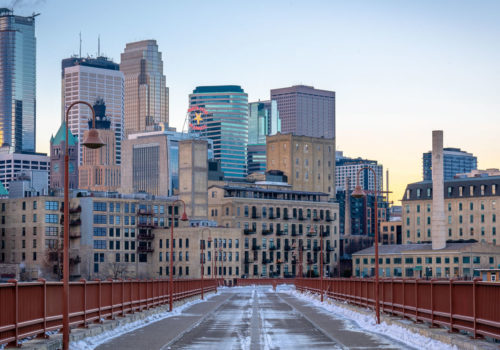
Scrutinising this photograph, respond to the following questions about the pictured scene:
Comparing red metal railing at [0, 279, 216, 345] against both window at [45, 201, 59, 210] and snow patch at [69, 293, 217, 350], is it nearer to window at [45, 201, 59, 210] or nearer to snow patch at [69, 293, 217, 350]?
snow patch at [69, 293, 217, 350]

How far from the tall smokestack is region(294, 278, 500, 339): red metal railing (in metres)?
131

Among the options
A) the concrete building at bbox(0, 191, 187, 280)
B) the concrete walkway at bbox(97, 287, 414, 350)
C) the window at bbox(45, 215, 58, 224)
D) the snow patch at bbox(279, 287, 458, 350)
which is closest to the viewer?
the snow patch at bbox(279, 287, 458, 350)

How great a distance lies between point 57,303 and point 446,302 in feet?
44.7

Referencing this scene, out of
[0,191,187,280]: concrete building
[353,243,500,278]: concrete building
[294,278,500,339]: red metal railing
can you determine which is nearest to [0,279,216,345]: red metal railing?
[294,278,500,339]: red metal railing

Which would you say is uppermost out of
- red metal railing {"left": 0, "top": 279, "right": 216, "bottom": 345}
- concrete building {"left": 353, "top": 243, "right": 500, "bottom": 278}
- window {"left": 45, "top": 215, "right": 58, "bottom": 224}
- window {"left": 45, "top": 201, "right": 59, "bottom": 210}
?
window {"left": 45, "top": 201, "right": 59, "bottom": 210}

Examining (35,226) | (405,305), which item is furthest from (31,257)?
(405,305)

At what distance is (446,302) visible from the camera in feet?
112

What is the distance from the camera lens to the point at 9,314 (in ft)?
88.3

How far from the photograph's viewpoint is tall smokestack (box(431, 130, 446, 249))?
18338cm

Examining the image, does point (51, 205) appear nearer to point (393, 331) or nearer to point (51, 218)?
point (51, 218)

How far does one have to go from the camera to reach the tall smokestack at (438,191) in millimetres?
183375

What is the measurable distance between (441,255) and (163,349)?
16099 cm

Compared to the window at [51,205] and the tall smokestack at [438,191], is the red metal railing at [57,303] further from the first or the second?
the window at [51,205]

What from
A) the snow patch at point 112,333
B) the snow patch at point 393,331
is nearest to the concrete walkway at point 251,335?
the snow patch at point 112,333
